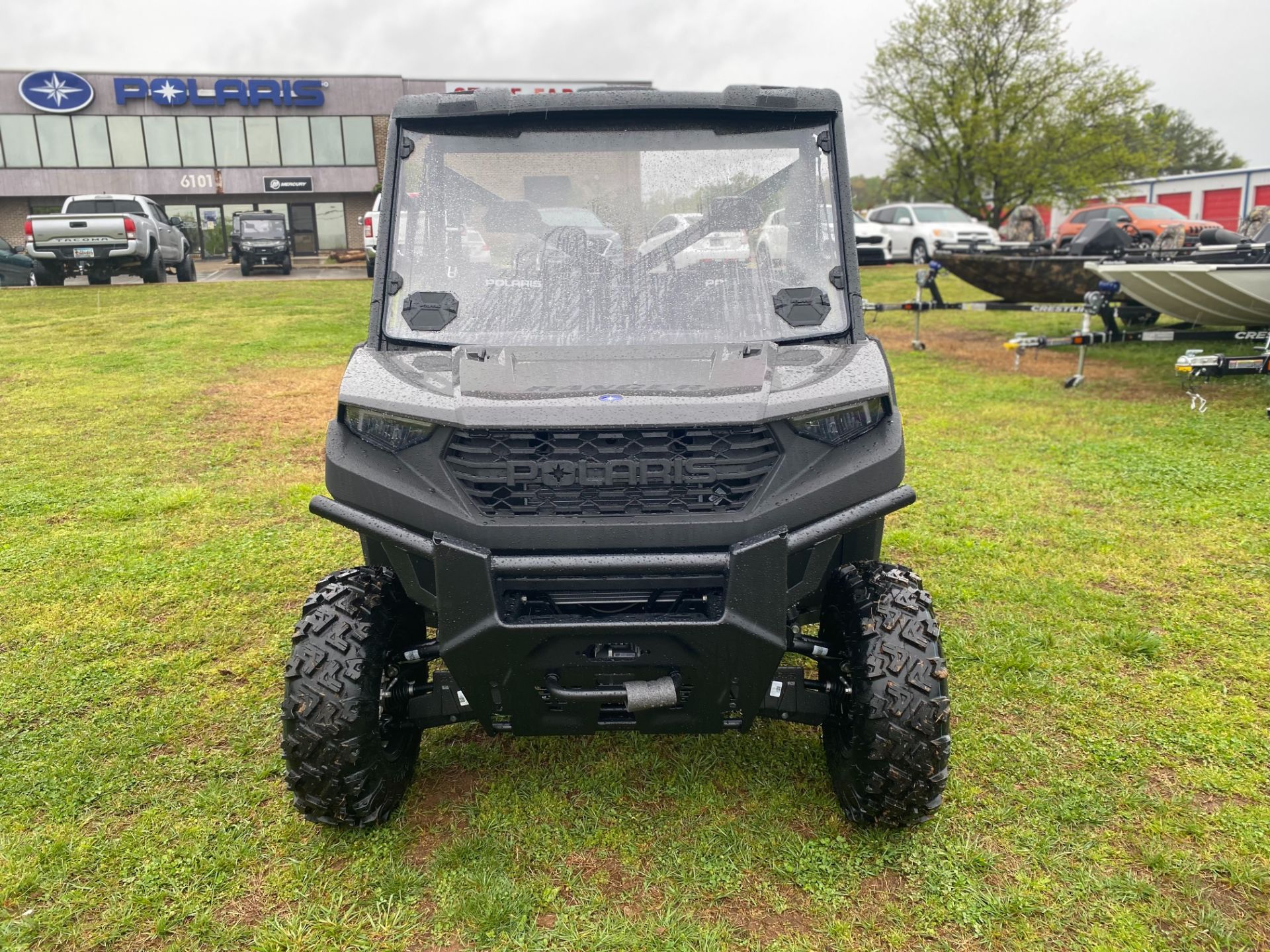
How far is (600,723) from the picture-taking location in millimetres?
2730

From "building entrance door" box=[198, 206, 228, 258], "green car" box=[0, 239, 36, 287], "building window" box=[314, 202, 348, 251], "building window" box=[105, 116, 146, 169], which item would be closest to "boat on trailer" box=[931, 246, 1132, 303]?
"green car" box=[0, 239, 36, 287]

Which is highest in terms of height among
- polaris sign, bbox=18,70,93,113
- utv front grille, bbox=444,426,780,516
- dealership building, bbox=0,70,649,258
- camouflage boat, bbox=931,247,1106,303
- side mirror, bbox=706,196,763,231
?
polaris sign, bbox=18,70,93,113

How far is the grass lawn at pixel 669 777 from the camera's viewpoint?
259 centimetres

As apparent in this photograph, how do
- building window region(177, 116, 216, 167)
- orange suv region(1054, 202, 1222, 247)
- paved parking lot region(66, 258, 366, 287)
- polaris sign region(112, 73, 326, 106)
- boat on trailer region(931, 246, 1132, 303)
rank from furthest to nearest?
building window region(177, 116, 216, 167) → polaris sign region(112, 73, 326, 106) → paved parking lot region(66, 258, 366, 287) → orange suv region(1054, 202, 1222, 247) → boat on trailer region(931, 246, 1132, 303)

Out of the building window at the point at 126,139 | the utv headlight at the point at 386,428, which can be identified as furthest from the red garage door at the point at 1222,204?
the utv headlight at the point at 386,428

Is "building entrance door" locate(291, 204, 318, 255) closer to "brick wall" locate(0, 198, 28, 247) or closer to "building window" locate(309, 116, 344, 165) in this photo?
"building window" locate(309, 116, 344, 165)

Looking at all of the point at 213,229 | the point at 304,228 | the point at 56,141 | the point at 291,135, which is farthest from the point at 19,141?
the point at 304,228

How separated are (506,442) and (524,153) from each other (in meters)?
1.13

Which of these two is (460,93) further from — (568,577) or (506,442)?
(568,577)

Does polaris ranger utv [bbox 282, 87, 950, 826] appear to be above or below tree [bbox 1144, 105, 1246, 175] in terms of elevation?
below

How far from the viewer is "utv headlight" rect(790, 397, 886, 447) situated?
2557 mm

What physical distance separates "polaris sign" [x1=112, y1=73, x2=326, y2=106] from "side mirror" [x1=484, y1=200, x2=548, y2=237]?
40.8 metres

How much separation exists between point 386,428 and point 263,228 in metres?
27.8

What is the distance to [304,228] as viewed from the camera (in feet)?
133
